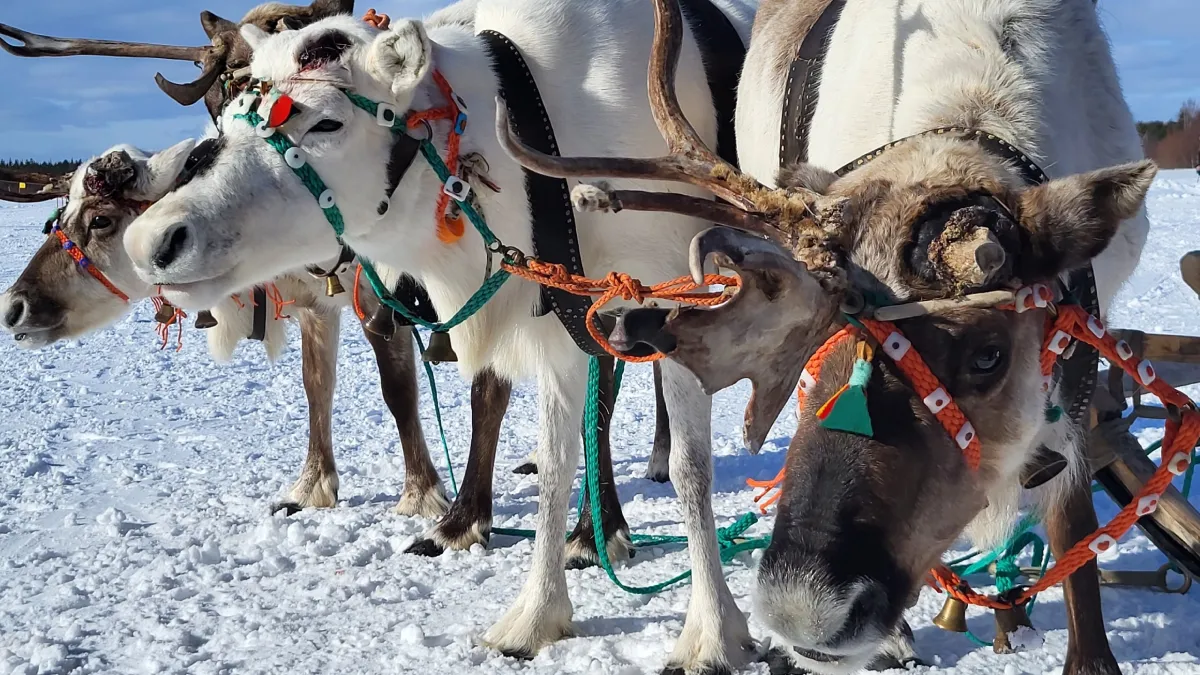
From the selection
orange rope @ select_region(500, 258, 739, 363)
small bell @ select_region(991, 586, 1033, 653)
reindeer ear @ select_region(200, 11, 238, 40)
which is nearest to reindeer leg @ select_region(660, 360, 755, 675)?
orange rope @ select_region(500, 258, 739, 363)

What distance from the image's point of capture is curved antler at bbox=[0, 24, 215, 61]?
4.04 meters

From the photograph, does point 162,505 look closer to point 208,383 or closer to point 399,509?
point 399,509

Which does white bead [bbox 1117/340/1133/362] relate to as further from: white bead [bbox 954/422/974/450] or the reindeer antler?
the reindeer antler

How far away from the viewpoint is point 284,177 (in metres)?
2.83

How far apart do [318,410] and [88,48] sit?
206 centimetres

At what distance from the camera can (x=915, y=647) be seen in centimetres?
312

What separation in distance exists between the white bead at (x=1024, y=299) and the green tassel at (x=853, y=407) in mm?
306

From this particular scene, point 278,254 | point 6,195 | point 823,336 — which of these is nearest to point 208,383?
point 6,195

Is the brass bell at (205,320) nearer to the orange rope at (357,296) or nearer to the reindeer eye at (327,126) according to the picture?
the orange rope at (357,296)

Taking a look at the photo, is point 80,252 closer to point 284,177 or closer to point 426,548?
point 284,177

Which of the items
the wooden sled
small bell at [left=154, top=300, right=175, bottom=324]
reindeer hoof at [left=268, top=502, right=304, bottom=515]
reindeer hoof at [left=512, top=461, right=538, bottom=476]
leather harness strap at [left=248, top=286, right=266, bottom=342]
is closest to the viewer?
the wooden sled

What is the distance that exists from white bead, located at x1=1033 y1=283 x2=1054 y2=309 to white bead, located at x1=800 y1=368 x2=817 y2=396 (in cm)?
43

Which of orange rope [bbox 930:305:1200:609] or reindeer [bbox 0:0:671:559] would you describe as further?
reindeer [bbox 0:0:671:559]

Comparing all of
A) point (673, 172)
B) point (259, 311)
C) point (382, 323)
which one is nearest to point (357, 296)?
point (382, 323)
